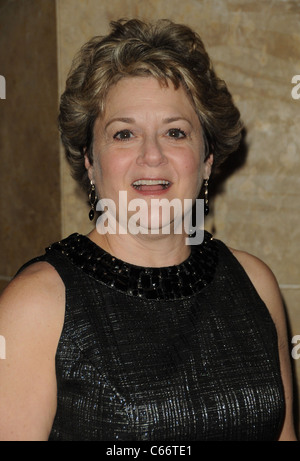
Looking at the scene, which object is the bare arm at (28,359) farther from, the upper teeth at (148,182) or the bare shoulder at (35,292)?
the upper teeth at (148,182)

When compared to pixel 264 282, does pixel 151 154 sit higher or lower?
higher

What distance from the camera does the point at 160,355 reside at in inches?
58.9

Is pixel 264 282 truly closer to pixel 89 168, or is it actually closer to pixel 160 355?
pixel 160 355

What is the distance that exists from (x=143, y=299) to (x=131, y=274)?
7 cm

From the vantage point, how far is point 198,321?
1.62 metres

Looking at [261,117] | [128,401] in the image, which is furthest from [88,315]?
[261,117]

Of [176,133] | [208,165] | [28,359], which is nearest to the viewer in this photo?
[28,359]

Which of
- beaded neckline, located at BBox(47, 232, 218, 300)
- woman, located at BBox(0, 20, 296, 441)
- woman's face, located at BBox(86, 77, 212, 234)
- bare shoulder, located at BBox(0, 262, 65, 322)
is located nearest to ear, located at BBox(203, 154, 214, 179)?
woman, located at BBox(0, 20, 296, 441)

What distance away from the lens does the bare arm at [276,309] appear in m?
1.73

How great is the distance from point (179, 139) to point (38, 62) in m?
0.64

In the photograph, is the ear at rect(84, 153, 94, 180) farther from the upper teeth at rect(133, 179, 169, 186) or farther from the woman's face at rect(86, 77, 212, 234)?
the upper teeth at rect(133, 179, 169, 186)

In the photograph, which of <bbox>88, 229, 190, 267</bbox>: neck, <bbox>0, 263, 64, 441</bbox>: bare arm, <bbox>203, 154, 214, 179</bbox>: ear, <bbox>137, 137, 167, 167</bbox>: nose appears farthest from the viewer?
<bbox>203, 154, 214, 179</bbox>: ear

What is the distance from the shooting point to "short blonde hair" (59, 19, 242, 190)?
159 cm

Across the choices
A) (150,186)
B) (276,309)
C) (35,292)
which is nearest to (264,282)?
(276,309)
